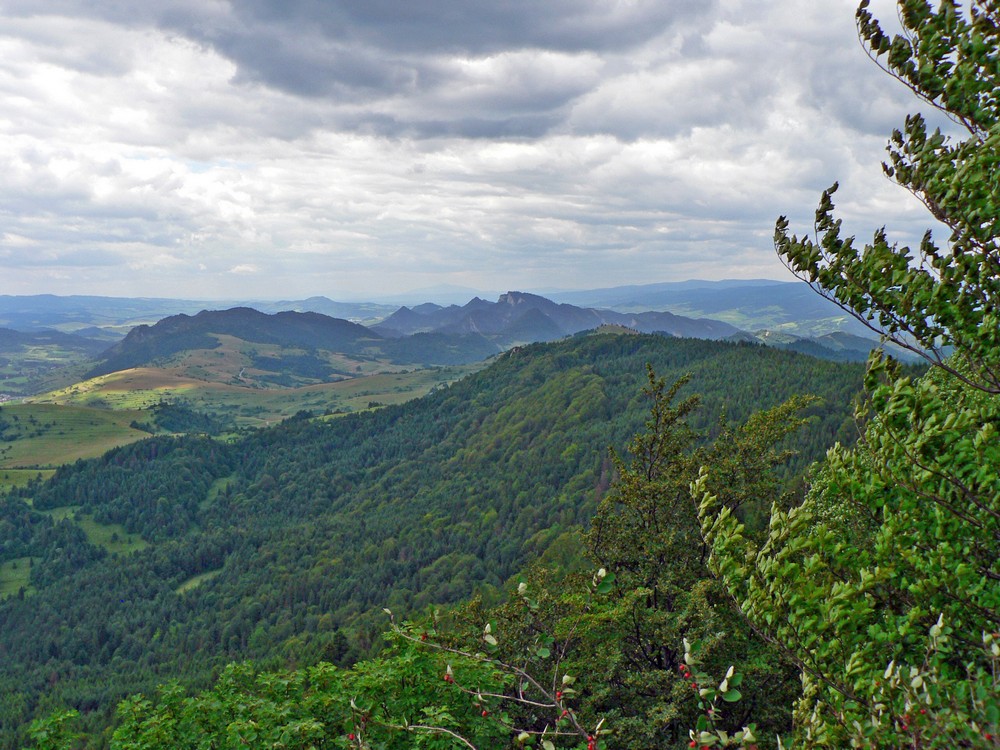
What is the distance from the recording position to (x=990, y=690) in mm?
7023

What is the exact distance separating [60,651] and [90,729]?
8394 cm

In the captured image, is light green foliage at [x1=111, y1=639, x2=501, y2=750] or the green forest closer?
the green forest

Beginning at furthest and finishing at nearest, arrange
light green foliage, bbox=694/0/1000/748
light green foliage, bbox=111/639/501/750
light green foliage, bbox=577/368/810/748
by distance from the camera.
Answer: light green foliage, bbox=577/368/810/748
light green foliage, bbox=111/639/501/750
light green foliage, bbox=694/0/1000/748

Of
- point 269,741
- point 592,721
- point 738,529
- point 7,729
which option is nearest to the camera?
point 738,529

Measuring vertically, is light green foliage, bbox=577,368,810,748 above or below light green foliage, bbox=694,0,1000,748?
below

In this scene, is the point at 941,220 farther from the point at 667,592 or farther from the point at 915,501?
the point at 667,592

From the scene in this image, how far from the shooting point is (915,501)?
987 centimetres

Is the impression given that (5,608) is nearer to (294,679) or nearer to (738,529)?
(294,679)

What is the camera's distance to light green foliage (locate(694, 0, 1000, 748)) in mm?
7930

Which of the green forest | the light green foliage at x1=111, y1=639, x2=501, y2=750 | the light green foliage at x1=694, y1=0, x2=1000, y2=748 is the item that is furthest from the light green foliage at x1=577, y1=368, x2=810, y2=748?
the light green foliage at x1=694, y1=0, x2=1000, y2=748

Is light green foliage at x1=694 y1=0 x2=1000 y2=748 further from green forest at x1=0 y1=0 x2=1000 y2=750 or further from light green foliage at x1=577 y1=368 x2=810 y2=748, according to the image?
light green foliage at x1=577 y1=368 x2=810 y2=748

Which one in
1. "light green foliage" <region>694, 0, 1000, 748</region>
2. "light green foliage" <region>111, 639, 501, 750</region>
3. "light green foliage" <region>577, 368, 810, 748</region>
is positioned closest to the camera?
"light green foliage" <region>694, 0, 1000, 748</region>

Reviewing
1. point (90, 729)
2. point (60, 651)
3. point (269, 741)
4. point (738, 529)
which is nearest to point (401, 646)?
point (269, 741)

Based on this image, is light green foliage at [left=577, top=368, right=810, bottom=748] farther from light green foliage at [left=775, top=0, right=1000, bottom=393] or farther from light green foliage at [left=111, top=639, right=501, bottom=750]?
light green foliage at [left=775, top=0, right=1000, bottom=393]
